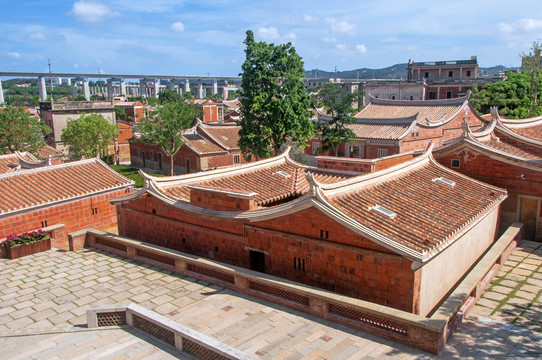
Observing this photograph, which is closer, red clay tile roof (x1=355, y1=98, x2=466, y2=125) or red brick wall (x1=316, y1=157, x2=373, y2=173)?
red brick wall (x1=316, y1=157, x2=373, y2=173)

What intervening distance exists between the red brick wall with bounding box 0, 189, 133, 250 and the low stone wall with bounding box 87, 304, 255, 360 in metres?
7.76

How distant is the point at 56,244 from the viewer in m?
15.5

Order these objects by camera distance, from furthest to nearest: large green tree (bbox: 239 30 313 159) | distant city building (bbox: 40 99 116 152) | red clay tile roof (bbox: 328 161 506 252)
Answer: distant city building (bbox: 40 99 116 152) → large green tree (bbox: 239 30 313 159) → red clay tile roof (bbox: 328 161 506 252)

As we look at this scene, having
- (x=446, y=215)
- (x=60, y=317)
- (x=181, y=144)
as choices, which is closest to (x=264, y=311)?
(x=60, y=317)

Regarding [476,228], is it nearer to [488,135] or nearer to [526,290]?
[526,290]

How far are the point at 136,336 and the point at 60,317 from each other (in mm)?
2586

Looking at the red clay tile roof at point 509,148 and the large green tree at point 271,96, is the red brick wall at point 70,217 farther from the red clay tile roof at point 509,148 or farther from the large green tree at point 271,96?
the red clay tile roof at point 509,148

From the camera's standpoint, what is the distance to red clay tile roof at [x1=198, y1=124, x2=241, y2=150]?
4031cm

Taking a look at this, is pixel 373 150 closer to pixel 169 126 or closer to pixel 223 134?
pixel 223 134

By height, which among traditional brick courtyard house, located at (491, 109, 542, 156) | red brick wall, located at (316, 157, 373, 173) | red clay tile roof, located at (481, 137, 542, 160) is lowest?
red brick wall, located at (316, 157, 373, 173)

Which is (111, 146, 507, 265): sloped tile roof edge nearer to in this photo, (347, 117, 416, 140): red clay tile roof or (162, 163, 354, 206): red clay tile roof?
(162, 163, 354, 206): red clay tile roof

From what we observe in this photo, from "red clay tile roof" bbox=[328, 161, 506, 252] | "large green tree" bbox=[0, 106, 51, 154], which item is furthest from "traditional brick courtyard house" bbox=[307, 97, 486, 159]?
"large green tree" bbox=[0, 106, 51, 154]

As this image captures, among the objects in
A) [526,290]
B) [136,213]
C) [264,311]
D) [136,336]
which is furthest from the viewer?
[136,213]

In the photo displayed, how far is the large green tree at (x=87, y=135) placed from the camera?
40906 mm
